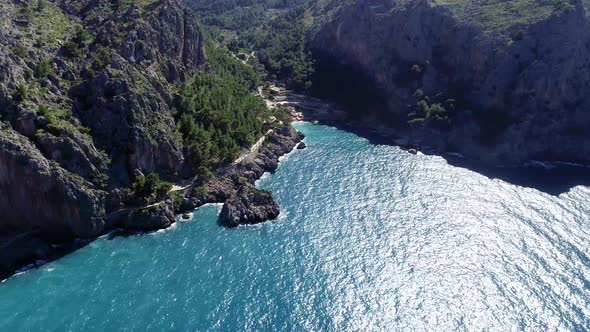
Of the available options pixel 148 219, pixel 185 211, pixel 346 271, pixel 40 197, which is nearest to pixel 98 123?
pixel 40 197

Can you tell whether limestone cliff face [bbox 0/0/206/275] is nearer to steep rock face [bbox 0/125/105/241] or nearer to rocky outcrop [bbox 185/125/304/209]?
steep rock face [bbox 0/125/105/241]

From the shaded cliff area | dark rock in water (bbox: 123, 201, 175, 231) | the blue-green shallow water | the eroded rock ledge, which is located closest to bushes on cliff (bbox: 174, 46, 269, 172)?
the shaded cliff area

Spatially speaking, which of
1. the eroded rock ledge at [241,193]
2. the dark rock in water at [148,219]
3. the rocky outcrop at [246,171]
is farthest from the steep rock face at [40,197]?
the rocky outcrop at [246,171]

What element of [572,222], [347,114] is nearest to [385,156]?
[347,114]

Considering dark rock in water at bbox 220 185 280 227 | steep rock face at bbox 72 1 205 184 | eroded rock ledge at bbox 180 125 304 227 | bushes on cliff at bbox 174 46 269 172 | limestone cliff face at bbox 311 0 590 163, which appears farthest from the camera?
limestone cliff face at bbox 311 0 590 163

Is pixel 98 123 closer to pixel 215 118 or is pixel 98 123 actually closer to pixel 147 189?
pixel 147 189

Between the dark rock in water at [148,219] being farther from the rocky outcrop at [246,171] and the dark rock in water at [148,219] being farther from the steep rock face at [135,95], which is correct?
the steep rock face at [135,95]

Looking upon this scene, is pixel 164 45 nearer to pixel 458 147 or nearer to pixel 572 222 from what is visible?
pixel 458 147
